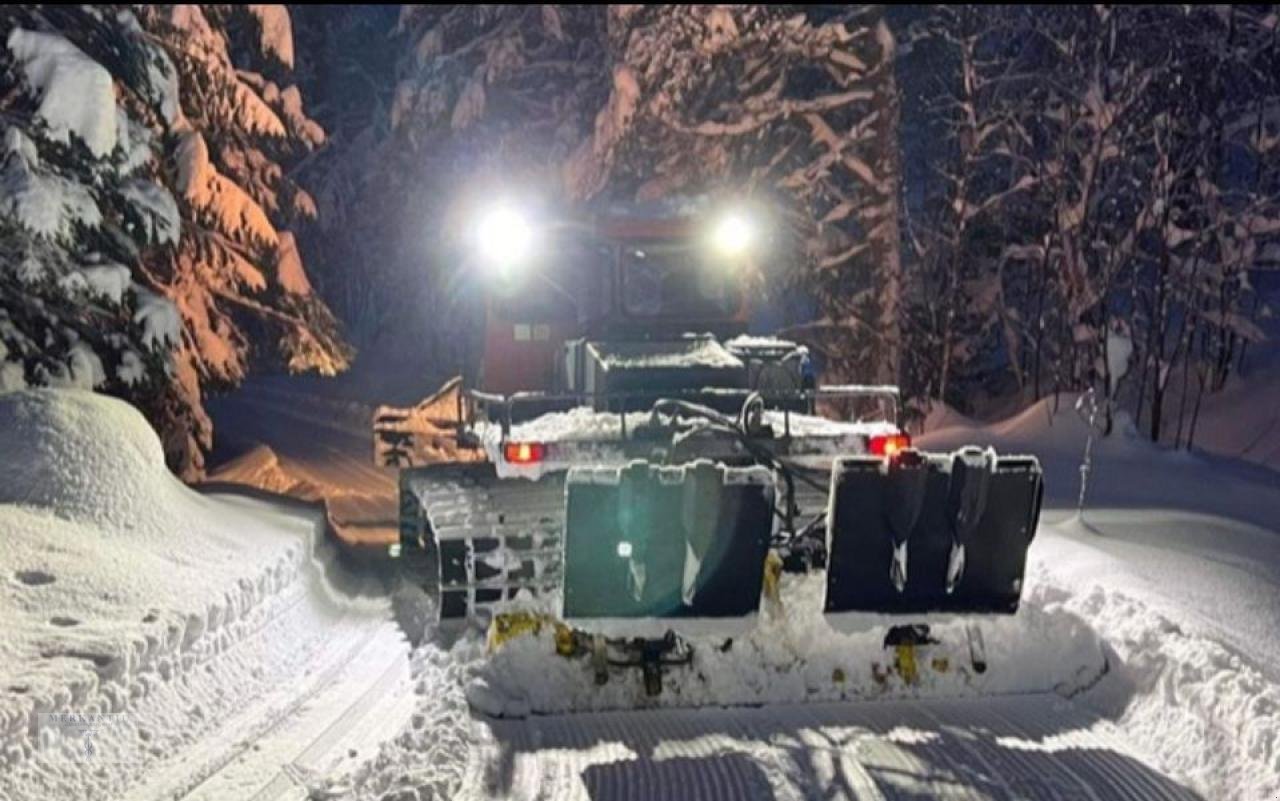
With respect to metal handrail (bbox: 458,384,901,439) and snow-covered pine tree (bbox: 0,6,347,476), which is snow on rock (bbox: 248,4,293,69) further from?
metal handrail (bbox: 458,384,901,439)

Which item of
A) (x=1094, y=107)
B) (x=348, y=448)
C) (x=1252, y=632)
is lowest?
(x=348, y=448)

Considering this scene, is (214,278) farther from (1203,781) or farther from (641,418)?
(1203,781)

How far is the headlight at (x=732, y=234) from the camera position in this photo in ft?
32.6

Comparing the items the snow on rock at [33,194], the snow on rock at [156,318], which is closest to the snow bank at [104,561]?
the snow on rock at [33,194]

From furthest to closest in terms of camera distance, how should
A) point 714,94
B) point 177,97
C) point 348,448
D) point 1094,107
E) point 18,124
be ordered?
point 348,448, point 714,94, point 1094,107, point 177,97, point 18,124

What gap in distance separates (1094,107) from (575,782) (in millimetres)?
14600

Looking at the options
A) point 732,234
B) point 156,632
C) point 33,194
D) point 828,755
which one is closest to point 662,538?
point 828,755

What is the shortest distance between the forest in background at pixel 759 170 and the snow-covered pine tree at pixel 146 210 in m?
0.03

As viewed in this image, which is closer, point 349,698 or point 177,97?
point 349,698

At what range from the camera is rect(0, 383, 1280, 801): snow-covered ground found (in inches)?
197

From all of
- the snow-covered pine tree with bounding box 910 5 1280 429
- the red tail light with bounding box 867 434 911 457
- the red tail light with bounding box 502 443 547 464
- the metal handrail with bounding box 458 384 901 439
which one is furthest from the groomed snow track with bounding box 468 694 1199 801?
the snow-covered pine tree with bounding box 910 5 1280 429

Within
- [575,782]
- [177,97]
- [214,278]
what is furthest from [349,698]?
[214,278]

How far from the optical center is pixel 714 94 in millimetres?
18906

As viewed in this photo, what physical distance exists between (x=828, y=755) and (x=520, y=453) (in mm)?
2724
